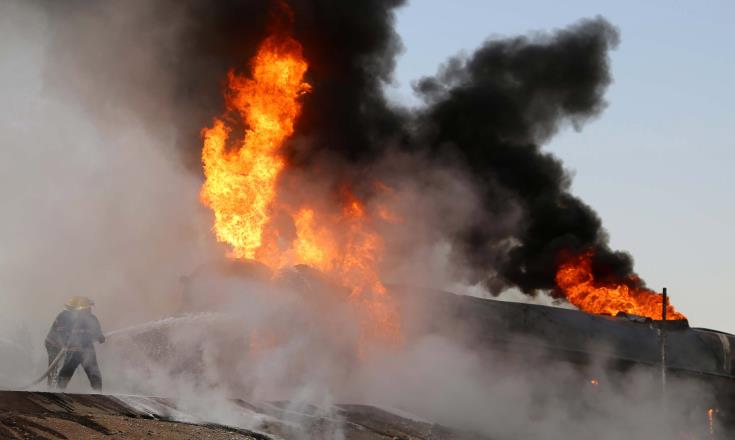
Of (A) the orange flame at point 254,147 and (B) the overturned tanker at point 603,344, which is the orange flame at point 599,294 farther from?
(A) the orange flame at point 254,147

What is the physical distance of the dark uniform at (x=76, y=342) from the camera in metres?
12.6

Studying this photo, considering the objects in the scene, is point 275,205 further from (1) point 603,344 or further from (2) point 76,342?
(1) point 603,344

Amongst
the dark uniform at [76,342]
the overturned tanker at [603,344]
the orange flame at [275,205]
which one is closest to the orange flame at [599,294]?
the overturned tanker at [603,344]

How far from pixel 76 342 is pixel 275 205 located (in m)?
6.75

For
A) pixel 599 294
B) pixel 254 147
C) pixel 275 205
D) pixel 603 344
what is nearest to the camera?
pixel 275 205

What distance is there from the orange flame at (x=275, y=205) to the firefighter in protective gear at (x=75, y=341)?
14.7ft

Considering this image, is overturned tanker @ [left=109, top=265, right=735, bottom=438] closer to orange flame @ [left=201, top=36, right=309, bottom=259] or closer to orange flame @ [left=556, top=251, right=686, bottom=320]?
orange flame @ [left=201, top=36, right=309, bottom=259]

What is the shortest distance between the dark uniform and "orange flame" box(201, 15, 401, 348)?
14.8 feet

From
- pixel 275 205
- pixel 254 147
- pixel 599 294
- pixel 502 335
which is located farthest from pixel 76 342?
pixel 599 294

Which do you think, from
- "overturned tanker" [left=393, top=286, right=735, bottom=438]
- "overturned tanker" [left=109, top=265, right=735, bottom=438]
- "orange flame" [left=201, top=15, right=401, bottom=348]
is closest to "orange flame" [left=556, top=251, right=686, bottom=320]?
"overturned tanker" [left=393, top=286, right=735, bottom=438]

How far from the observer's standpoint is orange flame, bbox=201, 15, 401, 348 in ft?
57.4

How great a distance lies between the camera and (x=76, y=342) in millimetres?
12539

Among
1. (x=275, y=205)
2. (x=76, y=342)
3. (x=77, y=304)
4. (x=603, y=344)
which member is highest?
(x=275, y=205)

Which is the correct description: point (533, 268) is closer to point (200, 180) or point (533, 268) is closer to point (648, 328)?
point (648, 328)
